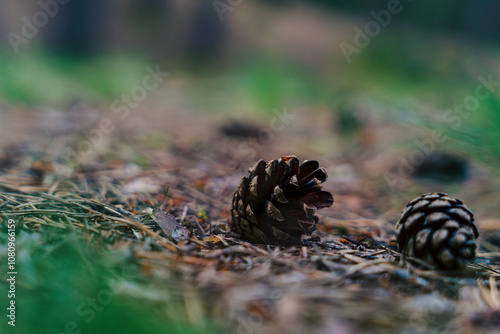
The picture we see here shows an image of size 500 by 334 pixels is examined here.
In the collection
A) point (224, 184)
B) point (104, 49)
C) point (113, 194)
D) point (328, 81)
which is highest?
point (328, 81)

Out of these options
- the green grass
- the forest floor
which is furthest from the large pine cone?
the green grass

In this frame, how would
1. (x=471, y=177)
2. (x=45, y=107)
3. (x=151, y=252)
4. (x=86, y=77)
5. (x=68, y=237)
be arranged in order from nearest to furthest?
(x=68, y=237)
(x=151, y=252)
(x=471, y=177)
(x=45, y=107)
(x=86, y=77)

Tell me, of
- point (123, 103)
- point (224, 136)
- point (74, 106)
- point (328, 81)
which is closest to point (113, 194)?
point (224, 136)

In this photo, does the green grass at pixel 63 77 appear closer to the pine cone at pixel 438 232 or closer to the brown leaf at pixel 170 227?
the brown leaf at pixel 170 227

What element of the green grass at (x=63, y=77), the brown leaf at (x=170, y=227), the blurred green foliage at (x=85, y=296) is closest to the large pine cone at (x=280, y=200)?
the brown leaf at (x=170, y=227)

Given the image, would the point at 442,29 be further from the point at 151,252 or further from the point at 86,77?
the point at 151,252

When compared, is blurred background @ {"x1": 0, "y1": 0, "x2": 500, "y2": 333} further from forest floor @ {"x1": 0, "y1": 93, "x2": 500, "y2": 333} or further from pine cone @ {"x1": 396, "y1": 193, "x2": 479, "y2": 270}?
pine cone @ {"x1": 396, "y1": 193, "x2": 479, "y2": 270}
